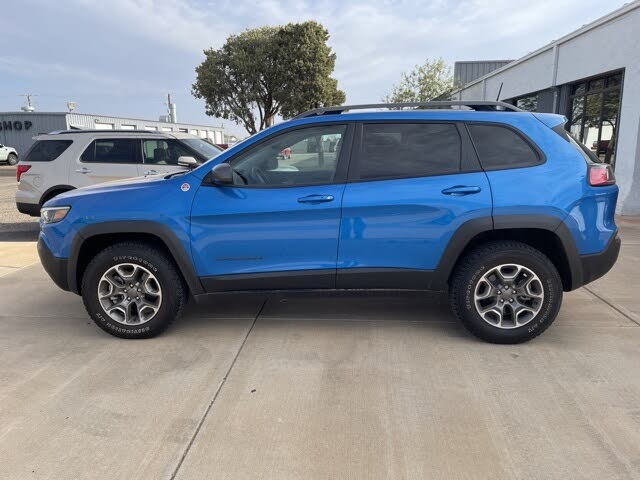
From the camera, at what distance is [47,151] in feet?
26.2

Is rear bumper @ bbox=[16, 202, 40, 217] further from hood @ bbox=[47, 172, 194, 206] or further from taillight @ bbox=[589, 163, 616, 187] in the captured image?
taillight @ bbox=[589, 163, 616, 187]

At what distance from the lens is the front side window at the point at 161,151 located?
780 cm

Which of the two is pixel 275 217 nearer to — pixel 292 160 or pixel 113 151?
pixel 292 160

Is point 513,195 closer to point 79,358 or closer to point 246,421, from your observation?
point 246,421

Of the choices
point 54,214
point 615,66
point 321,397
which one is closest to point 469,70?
Answer: point 615,66

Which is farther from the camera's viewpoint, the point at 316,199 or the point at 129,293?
the point at 129,293

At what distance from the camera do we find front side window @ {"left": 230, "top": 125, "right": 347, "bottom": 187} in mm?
3729

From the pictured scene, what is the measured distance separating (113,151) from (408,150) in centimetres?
Answer: 586

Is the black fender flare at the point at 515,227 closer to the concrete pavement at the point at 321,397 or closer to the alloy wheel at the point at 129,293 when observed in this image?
the concrete pavement at the point at 321,397

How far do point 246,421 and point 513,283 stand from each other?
2191mm

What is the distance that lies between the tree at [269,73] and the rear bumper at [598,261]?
1031 inches

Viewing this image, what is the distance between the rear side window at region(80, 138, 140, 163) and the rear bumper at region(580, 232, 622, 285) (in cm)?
663

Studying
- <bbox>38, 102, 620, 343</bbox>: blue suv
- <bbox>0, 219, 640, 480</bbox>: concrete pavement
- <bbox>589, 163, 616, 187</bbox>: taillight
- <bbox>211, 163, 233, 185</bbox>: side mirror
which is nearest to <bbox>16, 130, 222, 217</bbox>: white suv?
<bbox>0, 219, 640, 480</bbox>: concrete pavement

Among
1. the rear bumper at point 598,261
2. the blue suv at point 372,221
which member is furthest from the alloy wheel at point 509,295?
the rear bumper at point 598,261
